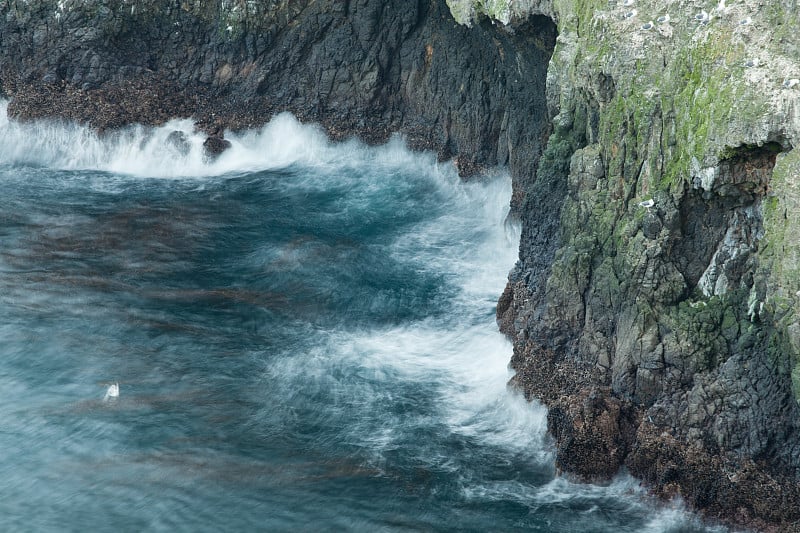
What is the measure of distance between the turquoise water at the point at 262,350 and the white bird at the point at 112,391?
198 millimetres

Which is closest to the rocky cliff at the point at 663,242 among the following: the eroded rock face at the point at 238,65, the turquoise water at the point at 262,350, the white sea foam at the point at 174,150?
the turquoise water at the point at 262,350

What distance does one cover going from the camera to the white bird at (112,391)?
23448 millimetres

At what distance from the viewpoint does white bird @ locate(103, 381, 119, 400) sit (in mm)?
23448

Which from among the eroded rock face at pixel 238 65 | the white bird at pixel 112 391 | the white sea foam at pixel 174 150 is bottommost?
the white bird at pixel 112 391

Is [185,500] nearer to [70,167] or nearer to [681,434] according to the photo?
[681,434]

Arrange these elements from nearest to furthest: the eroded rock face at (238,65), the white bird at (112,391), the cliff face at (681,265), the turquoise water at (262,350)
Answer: the cliff face at (681,265)
the turquoise water at (262,350)
the white bird at (112,391)
the eroded rock face at (238,65)

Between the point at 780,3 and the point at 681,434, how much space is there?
8.57 m

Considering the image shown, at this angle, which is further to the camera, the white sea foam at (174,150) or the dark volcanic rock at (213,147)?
the dark volcanic rock at (213,147)

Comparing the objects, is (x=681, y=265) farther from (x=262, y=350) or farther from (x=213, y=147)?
(x=213, y=147)

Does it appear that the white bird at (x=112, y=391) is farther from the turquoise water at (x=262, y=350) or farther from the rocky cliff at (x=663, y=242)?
the rocky cliff at (x=663, y=242)

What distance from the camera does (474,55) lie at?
34.7 meters

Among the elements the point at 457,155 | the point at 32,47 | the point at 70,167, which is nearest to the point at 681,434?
the point at 457,155

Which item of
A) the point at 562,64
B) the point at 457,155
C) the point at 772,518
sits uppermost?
the point at 562,64

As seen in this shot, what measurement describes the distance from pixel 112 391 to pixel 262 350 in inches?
150
